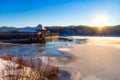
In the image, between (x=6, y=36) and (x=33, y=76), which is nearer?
(x=33, y=76)

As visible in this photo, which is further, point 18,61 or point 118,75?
point 118,75

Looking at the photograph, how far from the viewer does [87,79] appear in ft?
25.9

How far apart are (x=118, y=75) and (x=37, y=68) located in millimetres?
3807

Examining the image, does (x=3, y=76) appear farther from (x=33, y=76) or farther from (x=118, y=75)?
(x=118, y=75)

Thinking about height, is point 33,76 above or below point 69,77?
above

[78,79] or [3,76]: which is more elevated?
[3,76]

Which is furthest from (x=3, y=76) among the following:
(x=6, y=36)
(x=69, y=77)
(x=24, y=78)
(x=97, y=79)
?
(x=6, y=36)

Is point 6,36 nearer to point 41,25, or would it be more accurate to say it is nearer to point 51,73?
point 41,25

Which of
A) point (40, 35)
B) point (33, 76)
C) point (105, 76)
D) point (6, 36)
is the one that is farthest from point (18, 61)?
point (40, 35)

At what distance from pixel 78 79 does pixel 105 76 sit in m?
1.40

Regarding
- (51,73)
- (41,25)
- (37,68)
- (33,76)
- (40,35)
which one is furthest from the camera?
(41,25)

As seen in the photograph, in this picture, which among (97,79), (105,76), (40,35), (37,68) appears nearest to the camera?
(37,68)

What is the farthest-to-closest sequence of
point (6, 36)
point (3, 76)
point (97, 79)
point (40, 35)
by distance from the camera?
point (40, 35)
point (6, 36)
point (97, 79)
point (3, 76)

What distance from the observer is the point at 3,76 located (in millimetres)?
4824
